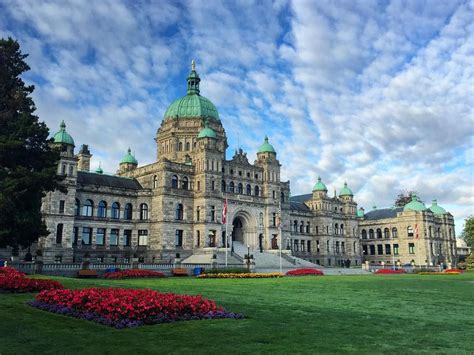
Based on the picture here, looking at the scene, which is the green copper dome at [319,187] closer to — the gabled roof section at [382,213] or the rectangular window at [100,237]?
the gabled roof section at [382,213]

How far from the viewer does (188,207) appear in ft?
221

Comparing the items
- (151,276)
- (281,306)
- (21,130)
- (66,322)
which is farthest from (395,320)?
(151,276)

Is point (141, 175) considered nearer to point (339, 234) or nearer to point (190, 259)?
point (190, 259)

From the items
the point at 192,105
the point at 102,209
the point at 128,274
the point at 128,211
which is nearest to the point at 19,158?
the point at 128,274

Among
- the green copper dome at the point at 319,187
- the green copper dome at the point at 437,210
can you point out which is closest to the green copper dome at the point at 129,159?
the green copper dome at the point at 319,187

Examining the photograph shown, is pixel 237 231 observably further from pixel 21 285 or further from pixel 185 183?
pixel 21 285

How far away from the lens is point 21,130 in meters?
28.6

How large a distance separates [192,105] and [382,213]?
179 ft

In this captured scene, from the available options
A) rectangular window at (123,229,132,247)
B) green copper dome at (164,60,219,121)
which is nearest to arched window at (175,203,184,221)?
rectangular window at (123,229,132,247)

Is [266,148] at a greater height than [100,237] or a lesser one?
greater

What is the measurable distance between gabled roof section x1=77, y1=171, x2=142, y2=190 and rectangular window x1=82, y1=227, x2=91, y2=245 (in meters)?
6.46

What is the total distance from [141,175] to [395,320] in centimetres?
5978

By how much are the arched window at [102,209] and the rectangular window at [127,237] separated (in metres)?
4.03

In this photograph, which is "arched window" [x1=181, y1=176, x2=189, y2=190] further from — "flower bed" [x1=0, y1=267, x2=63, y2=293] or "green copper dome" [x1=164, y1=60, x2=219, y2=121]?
"flower bed" [x1=0, y1=267, x2=63, y2=293]
